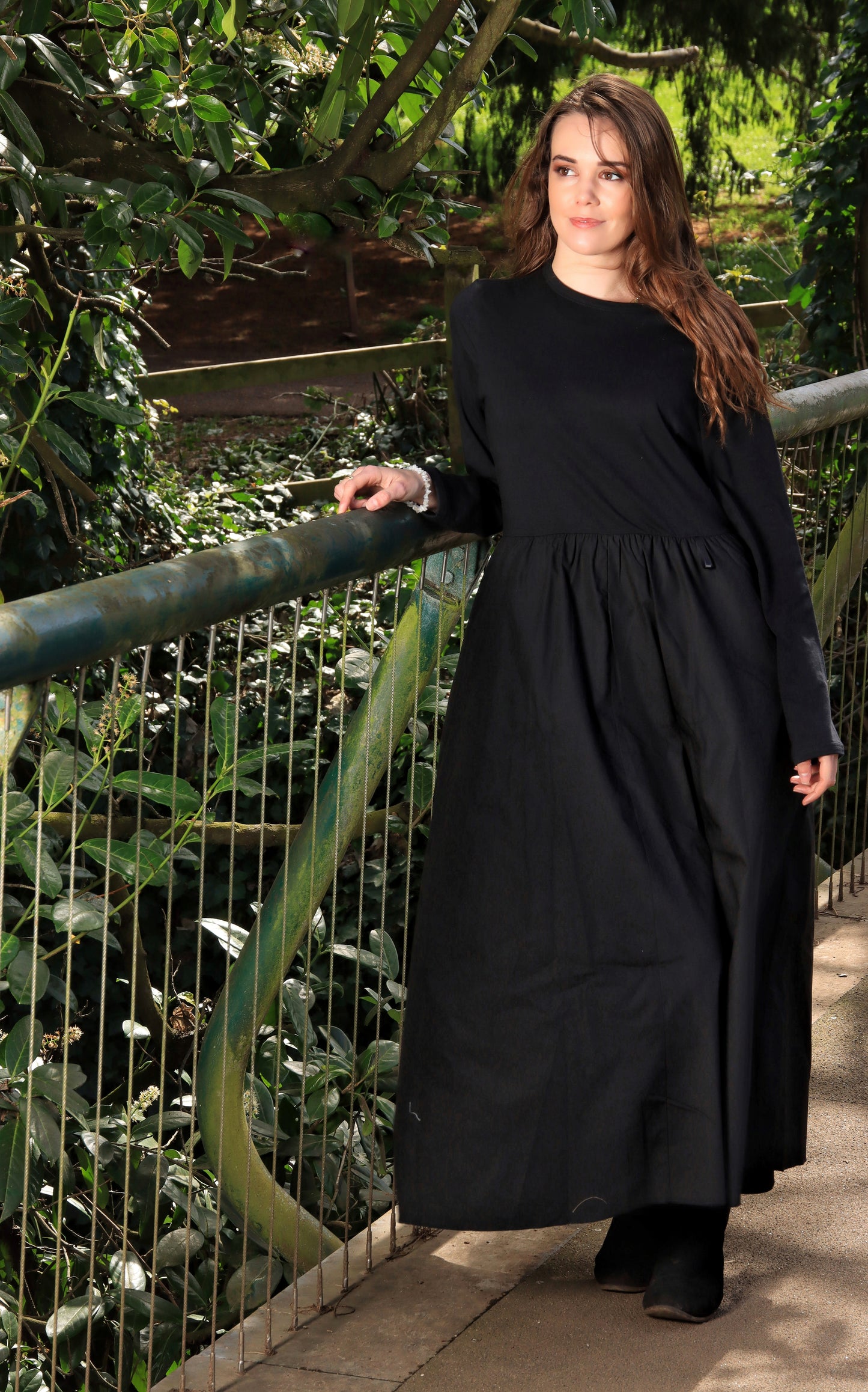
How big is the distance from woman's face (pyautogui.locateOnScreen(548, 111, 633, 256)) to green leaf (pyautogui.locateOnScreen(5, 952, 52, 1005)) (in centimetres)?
112

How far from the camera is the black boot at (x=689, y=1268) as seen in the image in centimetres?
204

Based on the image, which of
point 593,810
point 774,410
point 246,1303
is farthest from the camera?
point 774,410

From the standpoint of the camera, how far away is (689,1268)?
2062 mm

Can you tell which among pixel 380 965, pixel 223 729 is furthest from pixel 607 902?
pixel 223 729

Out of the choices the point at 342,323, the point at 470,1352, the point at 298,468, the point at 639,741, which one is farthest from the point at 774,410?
the point at 342,323

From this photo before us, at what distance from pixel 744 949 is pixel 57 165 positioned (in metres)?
2.16

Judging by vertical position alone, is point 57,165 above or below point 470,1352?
above

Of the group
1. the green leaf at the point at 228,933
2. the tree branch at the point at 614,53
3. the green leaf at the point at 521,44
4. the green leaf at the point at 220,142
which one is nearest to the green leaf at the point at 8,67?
the green leaf at the point at 220,142

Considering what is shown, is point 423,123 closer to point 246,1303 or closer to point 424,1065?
point 424,1065

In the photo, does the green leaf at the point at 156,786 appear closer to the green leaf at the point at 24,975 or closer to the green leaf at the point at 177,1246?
the green leaf at the point at 24,975

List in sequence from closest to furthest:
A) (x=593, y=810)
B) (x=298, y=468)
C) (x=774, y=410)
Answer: (x=593, y=810), (x=774, y=410), (x=298, y=468)

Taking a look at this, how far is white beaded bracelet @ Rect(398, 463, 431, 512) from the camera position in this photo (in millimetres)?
A: 2066

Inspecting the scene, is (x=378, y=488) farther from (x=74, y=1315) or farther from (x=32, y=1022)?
(x=74, y=1315)

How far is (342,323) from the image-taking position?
18781mm
